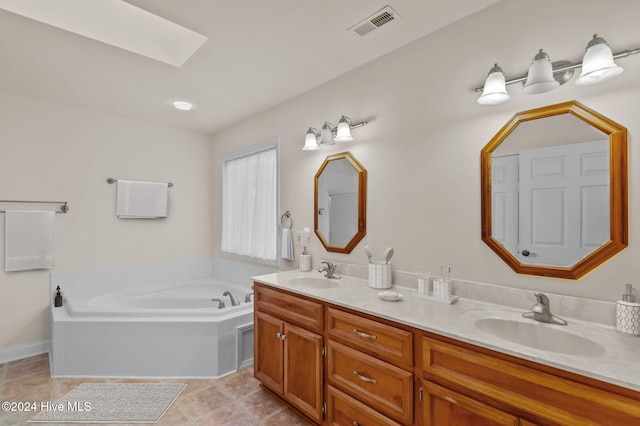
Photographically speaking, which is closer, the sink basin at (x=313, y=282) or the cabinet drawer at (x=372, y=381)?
the cabinet drawer at (x=372, y=381)

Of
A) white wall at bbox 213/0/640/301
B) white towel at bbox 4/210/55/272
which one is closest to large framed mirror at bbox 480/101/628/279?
white wall at bbox 213/0/640/301

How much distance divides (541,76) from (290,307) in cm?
184

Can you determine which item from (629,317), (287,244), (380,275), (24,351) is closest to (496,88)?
(629,317)

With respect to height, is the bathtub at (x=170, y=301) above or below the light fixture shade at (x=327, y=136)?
below

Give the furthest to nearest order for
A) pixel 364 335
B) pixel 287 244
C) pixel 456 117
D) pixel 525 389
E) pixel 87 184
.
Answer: pixel 87 184, pixel 287 244, pixel 456 117, pixel 364 335, pixel 525 389

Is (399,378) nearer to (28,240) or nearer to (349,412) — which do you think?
(349,412)

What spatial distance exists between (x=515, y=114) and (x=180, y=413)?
2.76 m

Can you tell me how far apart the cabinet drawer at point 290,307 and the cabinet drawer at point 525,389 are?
70cm

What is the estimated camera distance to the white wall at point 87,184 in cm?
290

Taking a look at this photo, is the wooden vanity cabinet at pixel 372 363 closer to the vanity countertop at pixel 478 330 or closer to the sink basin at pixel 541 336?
the vanity countertop at pixel 478 330

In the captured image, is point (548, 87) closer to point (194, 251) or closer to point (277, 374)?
point (277, 374)

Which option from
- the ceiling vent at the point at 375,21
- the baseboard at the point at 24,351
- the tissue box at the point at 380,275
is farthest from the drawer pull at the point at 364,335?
the baseboard at the point at 24,351

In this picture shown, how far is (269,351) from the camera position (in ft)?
7.22

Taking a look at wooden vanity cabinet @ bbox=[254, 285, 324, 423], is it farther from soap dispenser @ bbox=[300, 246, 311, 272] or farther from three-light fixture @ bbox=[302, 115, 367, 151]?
three-light fixture @ bbox=[302, 115, 367, 151]
